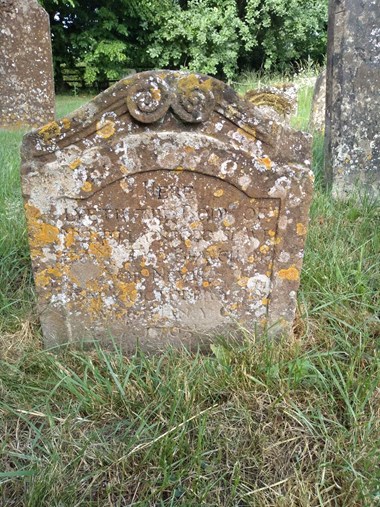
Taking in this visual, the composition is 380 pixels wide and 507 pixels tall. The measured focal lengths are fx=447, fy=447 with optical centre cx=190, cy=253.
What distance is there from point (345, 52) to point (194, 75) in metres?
2.35

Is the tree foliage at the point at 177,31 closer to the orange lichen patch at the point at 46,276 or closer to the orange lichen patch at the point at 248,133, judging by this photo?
the orange lichen patch at the point at 46,276

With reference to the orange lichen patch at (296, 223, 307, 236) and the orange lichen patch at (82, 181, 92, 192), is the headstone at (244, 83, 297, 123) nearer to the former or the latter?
the orange lichen patch at (296, 223, 307, 236)

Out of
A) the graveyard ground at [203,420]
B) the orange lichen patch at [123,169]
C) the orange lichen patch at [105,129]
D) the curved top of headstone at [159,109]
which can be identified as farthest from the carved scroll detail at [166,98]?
the graveyard ground at [203,420]

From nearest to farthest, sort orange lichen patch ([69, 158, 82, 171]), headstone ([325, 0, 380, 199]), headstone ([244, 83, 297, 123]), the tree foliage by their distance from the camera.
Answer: orange lichen patch ([69, 158, 82, 171]) → headstone ([325, 0, 380, 199]) → headstone ([244, 83, 297, 123]) → the tree foliage

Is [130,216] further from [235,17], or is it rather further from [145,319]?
[235,17]

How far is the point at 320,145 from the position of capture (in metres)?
5.09

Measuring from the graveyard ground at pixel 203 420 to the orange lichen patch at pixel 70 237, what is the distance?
0.51 m

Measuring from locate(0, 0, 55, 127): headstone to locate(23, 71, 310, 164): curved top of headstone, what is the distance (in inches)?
229

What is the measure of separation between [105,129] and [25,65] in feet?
19.5

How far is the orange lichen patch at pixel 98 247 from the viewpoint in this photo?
211cm

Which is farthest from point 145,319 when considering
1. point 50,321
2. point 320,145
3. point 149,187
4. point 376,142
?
point 320,145

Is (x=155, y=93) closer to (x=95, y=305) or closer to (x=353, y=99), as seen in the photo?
(x=95, y=305)

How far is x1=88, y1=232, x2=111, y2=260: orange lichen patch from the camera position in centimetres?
211

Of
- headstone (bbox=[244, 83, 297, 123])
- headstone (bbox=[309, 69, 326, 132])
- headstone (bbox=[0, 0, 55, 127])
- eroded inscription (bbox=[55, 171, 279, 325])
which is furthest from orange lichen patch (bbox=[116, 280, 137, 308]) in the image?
headstone (bbox=[0, 0, 55, 127])
